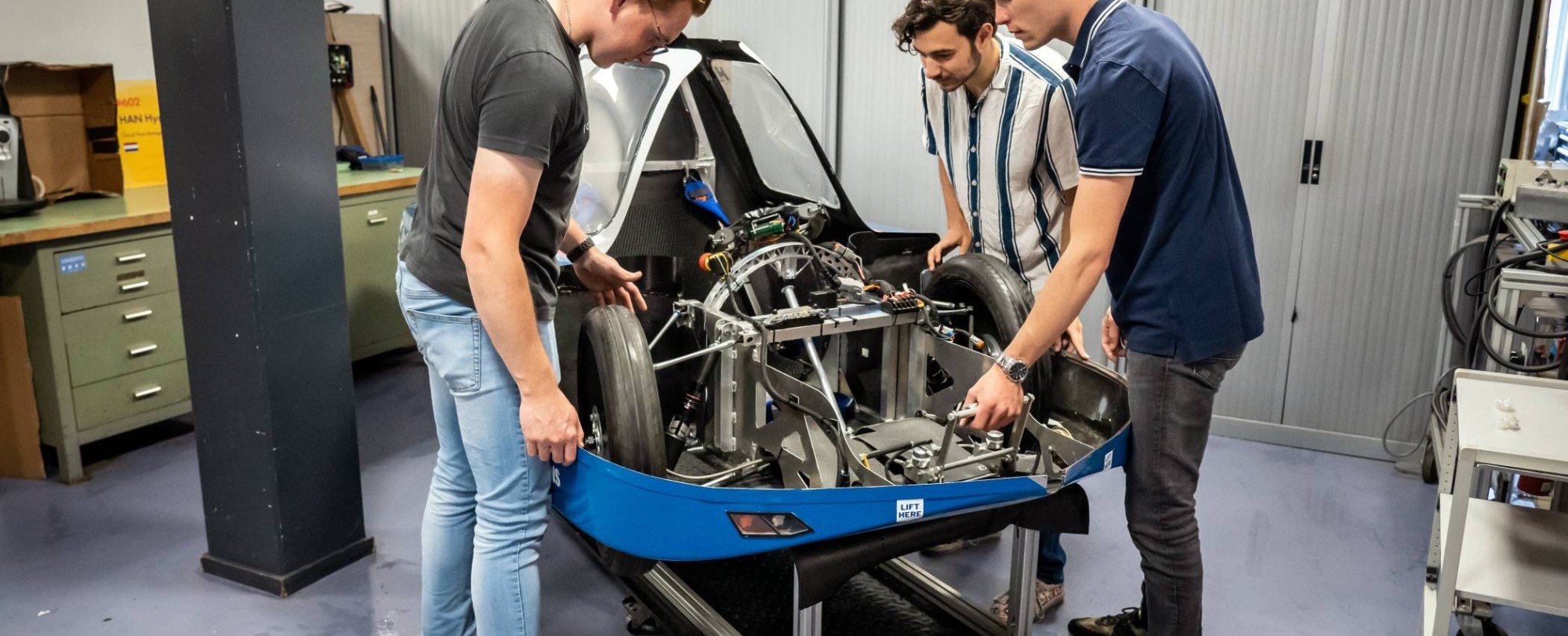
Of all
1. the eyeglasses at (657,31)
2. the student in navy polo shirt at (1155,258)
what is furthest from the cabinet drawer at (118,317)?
the student in navy polo shirt at (1155,258)

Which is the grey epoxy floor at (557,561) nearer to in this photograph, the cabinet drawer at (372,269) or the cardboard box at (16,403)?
the cardboard box at (16,403)

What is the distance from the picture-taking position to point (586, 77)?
333cm

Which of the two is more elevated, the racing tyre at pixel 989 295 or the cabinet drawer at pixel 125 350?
the racing tyre at pixel 989 295

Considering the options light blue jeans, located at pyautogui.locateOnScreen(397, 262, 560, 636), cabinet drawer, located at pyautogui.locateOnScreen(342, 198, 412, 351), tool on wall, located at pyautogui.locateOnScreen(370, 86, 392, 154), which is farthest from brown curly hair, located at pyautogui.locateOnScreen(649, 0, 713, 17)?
tool on wall, located at pyautogui.locateOnScreen(370, 86, 392, 154)

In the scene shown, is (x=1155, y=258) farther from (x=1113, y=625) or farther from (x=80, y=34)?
(x=80, y=34)

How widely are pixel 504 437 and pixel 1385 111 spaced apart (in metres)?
3.14

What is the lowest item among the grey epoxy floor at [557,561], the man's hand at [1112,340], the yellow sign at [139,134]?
the grey epoxy floor at [557,561]

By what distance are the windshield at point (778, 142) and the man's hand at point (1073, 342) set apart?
1290mm

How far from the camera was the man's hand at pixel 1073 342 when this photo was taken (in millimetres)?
2434

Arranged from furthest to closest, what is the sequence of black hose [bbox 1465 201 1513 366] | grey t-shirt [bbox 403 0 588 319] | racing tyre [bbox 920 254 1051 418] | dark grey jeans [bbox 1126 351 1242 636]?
black hose [bbox 1465 201 1513 366]
racing tyre [bbox 920 254 1051 418]
dark grey jeans [bbox 1126 351 1242 636]
grey t-shirt [bbox 403 0 588 319]

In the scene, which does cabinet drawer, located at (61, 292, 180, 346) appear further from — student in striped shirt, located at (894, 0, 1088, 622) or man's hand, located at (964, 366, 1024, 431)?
man's hand, located at (964, 366, 1024, 431)

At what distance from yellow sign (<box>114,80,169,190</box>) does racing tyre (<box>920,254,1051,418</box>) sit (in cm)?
337

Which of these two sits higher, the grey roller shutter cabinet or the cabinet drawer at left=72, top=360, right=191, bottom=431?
the grey roller shutter cabinet

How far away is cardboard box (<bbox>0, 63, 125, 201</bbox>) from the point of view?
369cm
